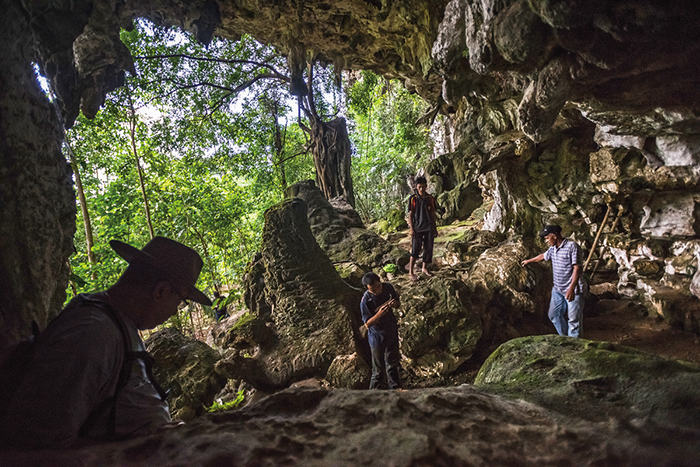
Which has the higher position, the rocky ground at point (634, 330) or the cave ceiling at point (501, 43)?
the cave ceiling at point (501, 43)

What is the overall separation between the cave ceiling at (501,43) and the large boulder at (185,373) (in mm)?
3594

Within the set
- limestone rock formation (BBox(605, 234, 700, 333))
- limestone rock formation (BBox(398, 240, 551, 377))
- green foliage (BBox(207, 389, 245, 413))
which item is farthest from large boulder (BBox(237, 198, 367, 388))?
limestone rock formation (BBox(605, 234, 700, 333))

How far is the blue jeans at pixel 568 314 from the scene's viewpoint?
16.2 ft

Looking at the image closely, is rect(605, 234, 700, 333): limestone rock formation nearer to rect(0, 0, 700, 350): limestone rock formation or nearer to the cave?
the cave

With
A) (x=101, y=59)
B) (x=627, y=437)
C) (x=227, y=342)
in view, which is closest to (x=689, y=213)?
(x=627, y=437)

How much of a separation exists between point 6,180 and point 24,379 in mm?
1658

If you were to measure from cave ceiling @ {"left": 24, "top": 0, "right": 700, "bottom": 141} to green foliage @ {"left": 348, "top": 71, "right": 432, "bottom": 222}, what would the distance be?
17.3 feet

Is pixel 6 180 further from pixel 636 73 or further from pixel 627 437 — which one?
pixel 636 73

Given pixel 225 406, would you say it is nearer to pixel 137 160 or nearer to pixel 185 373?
pixel 185 373

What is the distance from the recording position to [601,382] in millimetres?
1978

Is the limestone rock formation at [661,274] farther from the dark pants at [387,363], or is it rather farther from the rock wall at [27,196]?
the rock wall at [27,196]

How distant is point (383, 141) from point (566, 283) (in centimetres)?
1348

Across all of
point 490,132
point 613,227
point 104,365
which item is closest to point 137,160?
point 104,365

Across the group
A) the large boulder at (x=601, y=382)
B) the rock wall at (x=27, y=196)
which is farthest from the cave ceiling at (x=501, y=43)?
the large boulder at (x=601, y=382)
